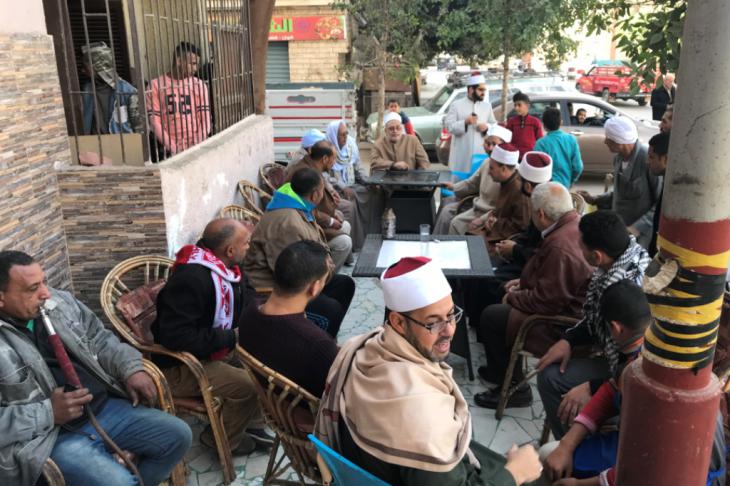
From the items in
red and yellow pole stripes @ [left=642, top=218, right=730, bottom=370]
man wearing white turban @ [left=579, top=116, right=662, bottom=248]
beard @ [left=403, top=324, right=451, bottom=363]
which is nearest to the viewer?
red and yellow pole stripes @ [left=642, top=218, right=730, bottom=370]

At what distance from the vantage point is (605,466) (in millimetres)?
2637

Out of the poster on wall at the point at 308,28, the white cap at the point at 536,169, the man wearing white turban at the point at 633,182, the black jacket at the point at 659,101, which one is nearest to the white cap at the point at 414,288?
the white cap at the point at 536,169

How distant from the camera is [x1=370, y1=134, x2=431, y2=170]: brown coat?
7282 millimetres

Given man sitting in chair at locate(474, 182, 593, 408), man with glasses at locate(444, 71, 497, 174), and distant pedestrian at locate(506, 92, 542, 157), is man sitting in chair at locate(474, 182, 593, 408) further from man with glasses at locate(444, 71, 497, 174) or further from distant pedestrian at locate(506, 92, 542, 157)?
man with glasses at locate(444, 71, 497, 174)

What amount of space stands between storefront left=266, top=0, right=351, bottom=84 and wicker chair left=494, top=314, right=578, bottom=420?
13075 mm

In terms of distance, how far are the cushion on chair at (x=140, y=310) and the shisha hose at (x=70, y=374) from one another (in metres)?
0.61

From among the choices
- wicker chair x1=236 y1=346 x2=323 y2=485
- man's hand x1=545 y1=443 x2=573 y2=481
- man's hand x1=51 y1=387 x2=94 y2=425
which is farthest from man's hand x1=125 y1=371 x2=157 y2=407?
man's hand x1=545 y1=443 x2=573 y2=481

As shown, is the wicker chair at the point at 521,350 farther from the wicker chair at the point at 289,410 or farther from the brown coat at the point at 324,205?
the brown coat at the point at 324,205

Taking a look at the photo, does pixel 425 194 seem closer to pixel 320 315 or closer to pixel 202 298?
pixel 320 315

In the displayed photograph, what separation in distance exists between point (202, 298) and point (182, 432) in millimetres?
665

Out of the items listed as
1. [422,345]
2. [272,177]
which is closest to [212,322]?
[422,345]

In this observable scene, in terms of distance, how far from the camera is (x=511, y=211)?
509 centimetres

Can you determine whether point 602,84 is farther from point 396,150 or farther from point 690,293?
point 690,293

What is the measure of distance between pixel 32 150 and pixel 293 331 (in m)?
2.01
